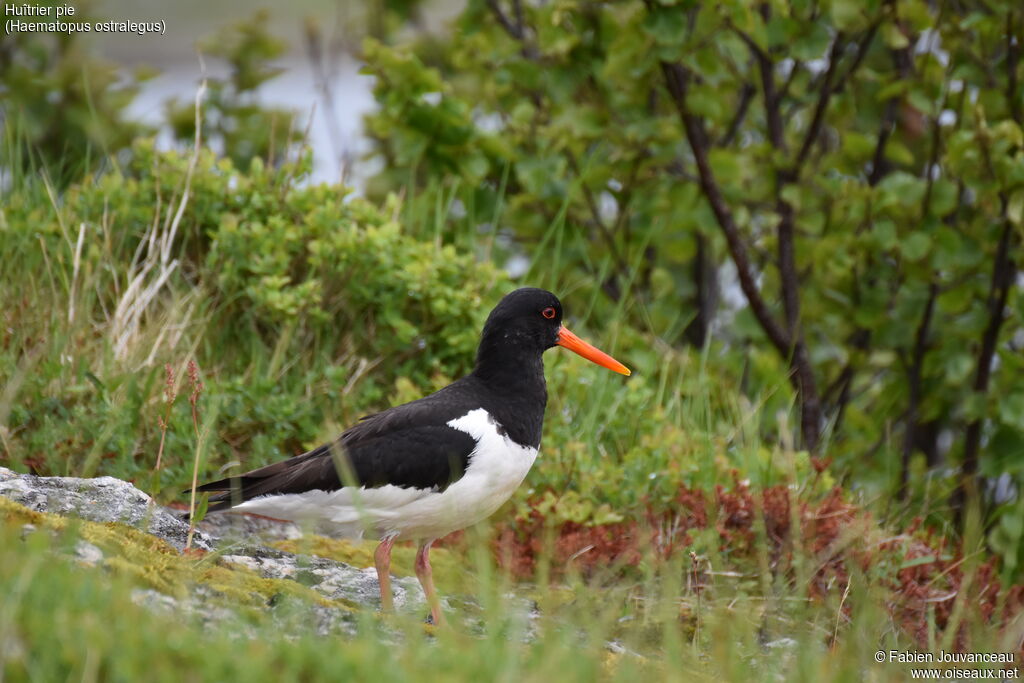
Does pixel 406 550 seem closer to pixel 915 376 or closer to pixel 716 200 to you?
pixel 716 200

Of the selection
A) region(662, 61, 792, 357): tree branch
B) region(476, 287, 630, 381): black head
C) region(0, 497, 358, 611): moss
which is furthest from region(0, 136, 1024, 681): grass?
region(476, 287, 630, 381): black head

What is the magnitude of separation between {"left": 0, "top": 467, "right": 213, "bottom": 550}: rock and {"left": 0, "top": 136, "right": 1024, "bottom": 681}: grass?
135 millimetres

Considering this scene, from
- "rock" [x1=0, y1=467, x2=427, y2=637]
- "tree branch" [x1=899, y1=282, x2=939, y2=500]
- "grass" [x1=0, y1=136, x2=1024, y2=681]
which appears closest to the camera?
"grass" [x1=0, y1=136, x2=1024, y2=681]

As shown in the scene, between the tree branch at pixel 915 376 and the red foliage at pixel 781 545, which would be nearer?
the red foliage at pixel 781 545

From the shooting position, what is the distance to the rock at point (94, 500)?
427 cm

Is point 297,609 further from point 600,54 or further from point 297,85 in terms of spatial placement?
point 297,85

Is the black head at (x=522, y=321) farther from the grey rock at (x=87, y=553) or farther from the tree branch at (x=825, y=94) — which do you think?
the tree branch at (x=825, y=94)

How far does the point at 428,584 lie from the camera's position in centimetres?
459

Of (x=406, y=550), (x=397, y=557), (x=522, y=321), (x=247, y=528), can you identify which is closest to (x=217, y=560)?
(x=247, y=528)

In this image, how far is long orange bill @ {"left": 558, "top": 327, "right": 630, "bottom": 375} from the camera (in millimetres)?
5406

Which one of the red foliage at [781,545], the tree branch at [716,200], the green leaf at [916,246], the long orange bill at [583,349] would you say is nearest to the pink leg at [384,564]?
the red foliage at [781,545]

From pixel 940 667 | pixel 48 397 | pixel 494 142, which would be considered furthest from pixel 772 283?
pixel 48 397

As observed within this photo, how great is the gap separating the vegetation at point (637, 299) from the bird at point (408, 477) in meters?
0.35

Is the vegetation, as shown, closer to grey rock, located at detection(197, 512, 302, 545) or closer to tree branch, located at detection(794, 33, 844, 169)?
tree branch, located at detection(794, 33, 844, 169)
